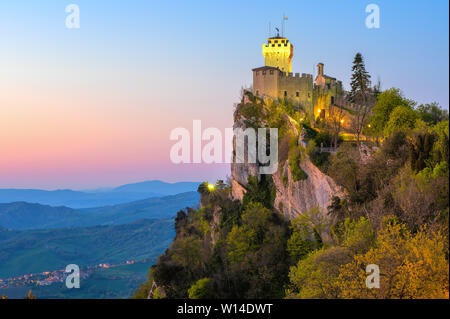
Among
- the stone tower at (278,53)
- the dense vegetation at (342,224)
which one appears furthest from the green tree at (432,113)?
the stone tower at (278,53)

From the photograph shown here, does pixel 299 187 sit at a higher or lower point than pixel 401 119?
lower

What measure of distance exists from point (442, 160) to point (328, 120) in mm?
33031

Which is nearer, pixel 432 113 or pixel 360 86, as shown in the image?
pixel 432 113

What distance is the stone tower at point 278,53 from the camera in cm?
6950

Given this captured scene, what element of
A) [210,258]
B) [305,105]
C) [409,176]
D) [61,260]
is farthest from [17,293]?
[409,176]

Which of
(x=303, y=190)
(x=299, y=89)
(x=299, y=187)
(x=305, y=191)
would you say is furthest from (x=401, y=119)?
(x=299, y=89)

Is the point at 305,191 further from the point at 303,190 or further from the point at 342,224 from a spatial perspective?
the point at 342,224

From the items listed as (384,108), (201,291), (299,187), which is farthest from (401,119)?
(201,291)

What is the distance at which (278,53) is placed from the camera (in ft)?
228

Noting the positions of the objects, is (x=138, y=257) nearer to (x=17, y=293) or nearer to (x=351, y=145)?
(x=17, y=293)

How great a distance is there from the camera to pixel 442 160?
3008 cm

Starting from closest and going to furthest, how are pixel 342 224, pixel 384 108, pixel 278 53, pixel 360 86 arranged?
pixel 342 224, pixel 384 108, pixel 360 86, pixel 278 53

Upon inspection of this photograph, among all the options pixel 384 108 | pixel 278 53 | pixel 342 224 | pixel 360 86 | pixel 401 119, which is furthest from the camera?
pixel 278 53

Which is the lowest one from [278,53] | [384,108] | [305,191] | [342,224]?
[342,224]
